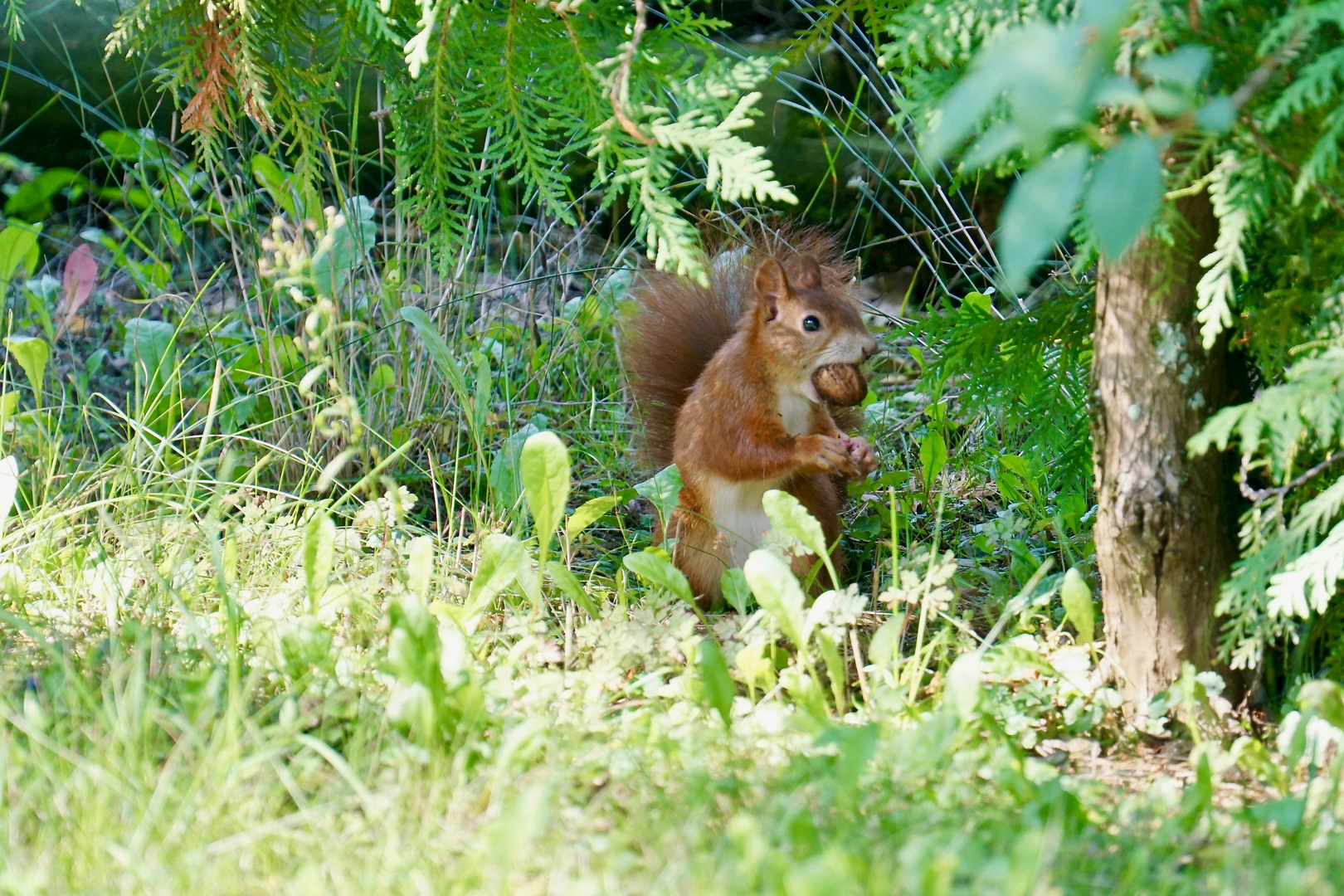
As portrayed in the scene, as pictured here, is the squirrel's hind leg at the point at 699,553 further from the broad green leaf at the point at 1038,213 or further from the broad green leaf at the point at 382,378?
the broad green leaf at the point at 1038,213

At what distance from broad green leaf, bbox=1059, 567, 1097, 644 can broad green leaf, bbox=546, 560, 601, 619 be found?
771 millimetres

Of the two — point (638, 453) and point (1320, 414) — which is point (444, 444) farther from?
point (1320, 414)

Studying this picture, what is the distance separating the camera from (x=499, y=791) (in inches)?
55.9

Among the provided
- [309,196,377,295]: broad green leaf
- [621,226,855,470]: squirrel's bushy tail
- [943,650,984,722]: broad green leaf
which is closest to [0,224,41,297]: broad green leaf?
[309,196,377,295]: broad green leaf

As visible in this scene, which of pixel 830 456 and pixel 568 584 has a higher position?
pixel 830 456

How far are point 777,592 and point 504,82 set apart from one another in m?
0.84

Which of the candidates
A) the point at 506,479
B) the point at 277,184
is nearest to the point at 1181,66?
the point at 506,479

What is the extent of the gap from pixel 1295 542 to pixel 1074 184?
109cm

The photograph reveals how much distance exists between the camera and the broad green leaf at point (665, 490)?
A: 2.41 meters

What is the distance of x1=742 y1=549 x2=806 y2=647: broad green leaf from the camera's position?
6.16ft

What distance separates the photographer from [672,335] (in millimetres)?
2832

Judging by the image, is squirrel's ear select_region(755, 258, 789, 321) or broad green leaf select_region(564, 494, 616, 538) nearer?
broad green leaf select_region(564, 494, 616, 538)

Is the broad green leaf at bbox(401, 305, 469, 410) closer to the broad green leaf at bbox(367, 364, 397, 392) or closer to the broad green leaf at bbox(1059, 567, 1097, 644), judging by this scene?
the broad green leaf at bbox(367, 364, 397, 392)

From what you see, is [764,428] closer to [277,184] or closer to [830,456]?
[830,456]
